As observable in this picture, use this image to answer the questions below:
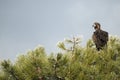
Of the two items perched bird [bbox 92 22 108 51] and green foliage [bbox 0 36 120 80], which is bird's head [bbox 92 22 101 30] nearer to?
perched bird [bbox 92 22 108 51]

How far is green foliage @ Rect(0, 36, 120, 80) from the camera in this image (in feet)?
21.3

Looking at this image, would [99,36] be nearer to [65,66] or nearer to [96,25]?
[96,25]

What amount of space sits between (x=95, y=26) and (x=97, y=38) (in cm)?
61

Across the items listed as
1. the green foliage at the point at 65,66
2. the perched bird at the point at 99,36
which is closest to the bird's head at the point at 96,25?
the perched bird at the point at 99,36

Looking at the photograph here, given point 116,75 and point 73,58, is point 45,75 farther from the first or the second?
point 116,75

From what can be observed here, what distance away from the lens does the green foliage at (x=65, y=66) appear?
6.48 m

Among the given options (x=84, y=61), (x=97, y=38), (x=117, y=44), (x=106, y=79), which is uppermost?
(x=97, y=38)

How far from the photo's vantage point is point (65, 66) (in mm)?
6555

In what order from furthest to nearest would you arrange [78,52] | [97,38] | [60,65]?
[97,38]
[78,52]
[60,65]

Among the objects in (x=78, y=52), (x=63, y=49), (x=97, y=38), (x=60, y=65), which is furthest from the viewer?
(x=97, y=38)

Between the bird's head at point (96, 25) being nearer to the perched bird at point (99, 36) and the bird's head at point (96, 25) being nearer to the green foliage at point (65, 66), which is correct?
the perched bird at point (99, 36)

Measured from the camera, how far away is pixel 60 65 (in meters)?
6.40

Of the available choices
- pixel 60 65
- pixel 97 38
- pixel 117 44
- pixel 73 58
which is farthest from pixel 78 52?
pixel 97 38

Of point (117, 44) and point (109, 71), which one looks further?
point (117, 44)
